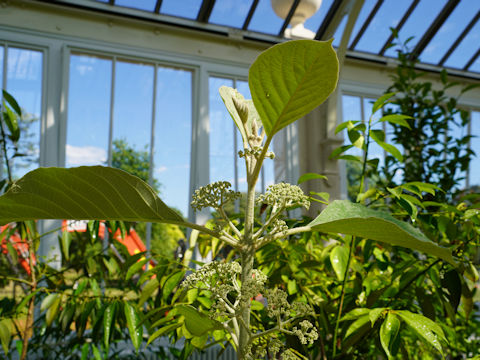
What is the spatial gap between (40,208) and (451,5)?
4966mm

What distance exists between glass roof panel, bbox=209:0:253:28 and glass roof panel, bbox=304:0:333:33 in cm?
74

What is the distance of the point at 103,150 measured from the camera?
3.42 meters

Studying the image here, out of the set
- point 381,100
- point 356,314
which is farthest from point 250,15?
point 356,314

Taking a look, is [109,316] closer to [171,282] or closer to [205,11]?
[171,282]

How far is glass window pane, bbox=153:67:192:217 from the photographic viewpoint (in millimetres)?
3584

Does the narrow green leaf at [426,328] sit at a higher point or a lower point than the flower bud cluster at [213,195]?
lower

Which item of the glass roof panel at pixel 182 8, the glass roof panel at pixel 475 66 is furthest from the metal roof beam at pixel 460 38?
the glass roof panel at pixel 182 8

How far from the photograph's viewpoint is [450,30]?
4.46m

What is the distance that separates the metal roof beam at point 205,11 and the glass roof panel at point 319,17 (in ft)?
3.63

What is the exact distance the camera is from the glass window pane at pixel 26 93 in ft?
10.3

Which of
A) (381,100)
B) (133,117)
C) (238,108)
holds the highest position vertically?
(133,117)

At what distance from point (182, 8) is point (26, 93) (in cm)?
156

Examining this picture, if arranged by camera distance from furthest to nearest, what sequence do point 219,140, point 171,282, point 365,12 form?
point 365,12
point 219,140
point 171,282

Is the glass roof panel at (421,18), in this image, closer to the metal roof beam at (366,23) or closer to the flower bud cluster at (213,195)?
the metal roof beam at (366,23)
